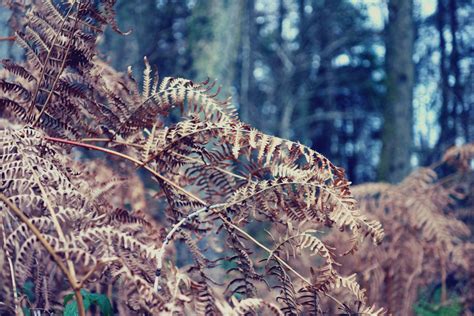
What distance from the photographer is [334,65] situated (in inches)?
690

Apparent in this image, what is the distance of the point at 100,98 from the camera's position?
2102 millimetres

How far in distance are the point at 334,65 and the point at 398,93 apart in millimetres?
11104

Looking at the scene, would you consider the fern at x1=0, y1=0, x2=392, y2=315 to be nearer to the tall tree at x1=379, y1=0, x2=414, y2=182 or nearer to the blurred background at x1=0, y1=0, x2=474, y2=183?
the tall tree at x1=379, y1=0, x2=414, y2=182

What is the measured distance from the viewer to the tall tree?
6344mm

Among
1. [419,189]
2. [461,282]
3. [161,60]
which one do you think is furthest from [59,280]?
[161,60]

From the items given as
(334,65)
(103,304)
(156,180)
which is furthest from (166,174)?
(334,65)

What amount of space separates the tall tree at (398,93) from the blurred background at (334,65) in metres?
2.52

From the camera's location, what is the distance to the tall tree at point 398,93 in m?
6.34

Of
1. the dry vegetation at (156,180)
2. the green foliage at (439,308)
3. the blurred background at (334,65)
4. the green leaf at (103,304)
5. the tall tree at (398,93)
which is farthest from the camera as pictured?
the blurred background at (334,65)

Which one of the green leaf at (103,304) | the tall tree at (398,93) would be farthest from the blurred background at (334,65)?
the green leaf at (103,304)

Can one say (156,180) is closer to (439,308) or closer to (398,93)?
(439,308)

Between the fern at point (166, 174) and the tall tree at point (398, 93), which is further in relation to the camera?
the tall tree at point (398, 93)

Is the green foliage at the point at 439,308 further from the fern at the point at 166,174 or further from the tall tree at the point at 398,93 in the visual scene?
the tall tree at the point at 398,93

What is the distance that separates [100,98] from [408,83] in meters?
5.57
